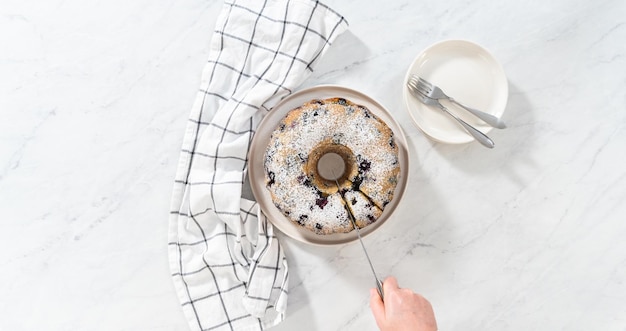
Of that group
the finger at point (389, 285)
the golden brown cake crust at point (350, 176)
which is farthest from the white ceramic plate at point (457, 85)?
the finger at point (389, 285)

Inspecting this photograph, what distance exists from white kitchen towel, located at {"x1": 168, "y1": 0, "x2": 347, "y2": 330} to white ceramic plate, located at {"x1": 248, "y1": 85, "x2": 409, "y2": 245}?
0.10ft

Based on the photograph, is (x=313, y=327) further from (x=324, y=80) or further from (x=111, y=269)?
(x=324, y=80)

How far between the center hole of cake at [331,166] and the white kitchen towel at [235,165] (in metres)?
0.22

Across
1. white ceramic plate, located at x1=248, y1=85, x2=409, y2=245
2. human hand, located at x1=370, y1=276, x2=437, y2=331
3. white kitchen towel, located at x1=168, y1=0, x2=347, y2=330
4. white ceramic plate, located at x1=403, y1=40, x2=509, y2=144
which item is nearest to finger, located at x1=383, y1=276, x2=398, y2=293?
human hand, located at x1=370, y1=276, x2=437, y2=331

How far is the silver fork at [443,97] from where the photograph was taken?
1386 mm

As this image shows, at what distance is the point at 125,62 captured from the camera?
151cm

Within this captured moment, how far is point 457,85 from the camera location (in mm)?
1462

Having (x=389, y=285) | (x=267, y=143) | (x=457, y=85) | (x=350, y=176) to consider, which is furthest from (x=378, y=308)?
(x=457, y=85)

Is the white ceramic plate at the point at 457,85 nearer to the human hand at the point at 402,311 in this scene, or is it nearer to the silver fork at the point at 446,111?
the silver fork at the point at 446,111

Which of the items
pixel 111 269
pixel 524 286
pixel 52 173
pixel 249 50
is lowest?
pixel 524 286

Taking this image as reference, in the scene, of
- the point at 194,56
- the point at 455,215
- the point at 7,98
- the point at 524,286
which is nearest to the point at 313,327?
the point at 455,215

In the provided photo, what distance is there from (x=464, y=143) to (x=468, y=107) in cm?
12

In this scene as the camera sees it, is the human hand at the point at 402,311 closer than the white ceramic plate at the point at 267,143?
Yes

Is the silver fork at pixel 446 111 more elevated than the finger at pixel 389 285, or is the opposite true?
the silver fork at pixel 446 111
